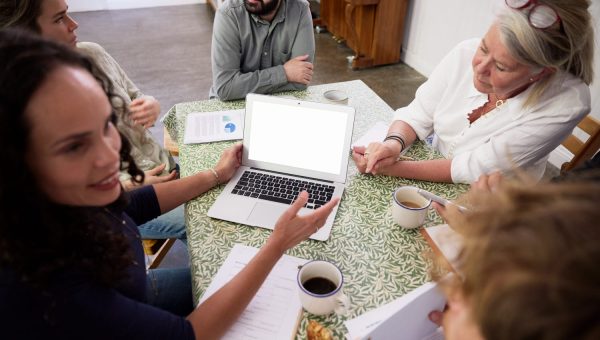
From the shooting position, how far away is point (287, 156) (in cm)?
109

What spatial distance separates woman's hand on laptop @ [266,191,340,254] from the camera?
2.63ft

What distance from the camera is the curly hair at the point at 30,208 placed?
54 centimetres

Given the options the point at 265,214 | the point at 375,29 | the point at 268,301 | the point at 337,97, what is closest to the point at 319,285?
the point at 268,301

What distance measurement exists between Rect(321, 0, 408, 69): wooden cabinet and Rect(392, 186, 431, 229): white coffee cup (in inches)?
116

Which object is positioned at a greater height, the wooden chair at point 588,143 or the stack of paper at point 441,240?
the wooden chair at point 588,143

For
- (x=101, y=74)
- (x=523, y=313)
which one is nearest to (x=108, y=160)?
(x=101, y=74)

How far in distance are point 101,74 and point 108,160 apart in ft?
0.75

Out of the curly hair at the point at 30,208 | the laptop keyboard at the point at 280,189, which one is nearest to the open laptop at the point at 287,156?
the laptop keyboard at the point at 280,189

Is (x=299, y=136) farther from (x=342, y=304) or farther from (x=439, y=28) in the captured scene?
(x=439, y=28)

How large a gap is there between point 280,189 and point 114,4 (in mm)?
6474

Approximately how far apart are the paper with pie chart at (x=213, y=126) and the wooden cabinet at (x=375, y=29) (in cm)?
256

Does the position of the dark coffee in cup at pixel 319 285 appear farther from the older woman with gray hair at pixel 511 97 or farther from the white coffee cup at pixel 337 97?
the white coffee cup at pixel 337 97

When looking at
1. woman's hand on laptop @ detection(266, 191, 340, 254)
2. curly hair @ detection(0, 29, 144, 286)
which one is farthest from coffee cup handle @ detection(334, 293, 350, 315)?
curly hair @ detection(0, 29, 144, 286)

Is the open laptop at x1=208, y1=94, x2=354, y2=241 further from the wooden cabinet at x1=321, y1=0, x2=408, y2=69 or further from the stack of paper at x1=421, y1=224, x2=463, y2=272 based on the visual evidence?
the wooden cabinet at x1=321, y1=0, x2=408, y2=69
